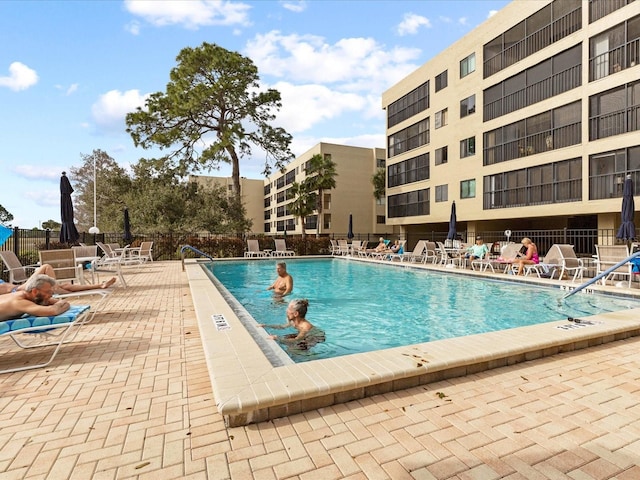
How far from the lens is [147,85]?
79.7 ft

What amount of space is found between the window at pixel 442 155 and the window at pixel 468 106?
2298 mm

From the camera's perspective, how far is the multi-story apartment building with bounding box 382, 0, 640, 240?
14742 mm

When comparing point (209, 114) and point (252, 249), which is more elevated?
point (209, 114)

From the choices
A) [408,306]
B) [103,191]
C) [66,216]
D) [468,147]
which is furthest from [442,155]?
[103,191]

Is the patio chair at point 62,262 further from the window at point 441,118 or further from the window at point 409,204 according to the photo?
the window at point 441,118

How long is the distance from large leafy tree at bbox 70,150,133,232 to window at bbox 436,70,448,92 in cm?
2381

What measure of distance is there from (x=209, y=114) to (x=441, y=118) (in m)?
15.4

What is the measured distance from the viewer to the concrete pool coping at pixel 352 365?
2.67 meters

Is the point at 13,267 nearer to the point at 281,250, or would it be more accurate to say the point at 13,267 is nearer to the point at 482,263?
the point at 482,263

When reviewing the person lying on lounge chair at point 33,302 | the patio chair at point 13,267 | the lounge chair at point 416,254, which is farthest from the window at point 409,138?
the person lying on lounge chair at point 33,302

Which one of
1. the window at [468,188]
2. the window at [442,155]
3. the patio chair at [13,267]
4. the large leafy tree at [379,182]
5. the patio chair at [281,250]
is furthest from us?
the large leafy tree at [379,182]

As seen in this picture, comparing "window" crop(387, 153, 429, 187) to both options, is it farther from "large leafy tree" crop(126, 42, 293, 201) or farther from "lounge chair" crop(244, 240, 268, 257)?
"lounge chair" crop(244, 240, 268, 257)

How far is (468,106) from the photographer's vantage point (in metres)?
22.1

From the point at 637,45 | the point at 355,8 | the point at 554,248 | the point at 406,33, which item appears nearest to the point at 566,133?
the point at 637,45
